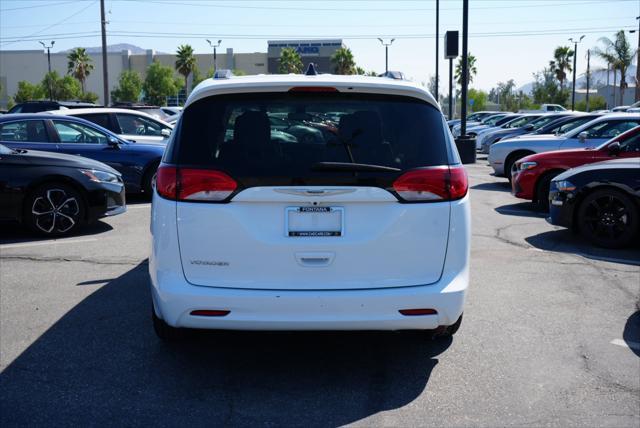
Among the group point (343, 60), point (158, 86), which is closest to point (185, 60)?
point (158, 86)

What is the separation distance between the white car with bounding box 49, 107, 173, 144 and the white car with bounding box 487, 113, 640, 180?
711 cm

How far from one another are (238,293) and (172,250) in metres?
0.47

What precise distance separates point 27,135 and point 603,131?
34.8 feet

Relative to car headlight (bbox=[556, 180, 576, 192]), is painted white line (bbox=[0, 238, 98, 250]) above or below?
below

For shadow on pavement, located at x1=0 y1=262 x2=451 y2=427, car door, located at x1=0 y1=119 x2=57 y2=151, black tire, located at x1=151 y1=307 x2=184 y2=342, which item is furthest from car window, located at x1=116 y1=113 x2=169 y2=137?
black tire, located at x1=151 y1=307 x2=184 y2=342

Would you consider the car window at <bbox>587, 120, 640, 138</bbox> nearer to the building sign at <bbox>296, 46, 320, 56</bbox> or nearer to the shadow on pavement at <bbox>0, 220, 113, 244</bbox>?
the shadow on pavement at <bbox>0, 220, 113, 244</bbox>

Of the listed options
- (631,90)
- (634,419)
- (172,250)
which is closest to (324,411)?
(172,250)

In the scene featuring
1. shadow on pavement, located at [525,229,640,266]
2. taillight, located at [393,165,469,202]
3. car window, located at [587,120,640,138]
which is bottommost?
shadow on pavement, located at [525,229,640,266]

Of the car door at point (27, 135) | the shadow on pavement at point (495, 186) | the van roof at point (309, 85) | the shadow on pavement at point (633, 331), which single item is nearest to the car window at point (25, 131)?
the car door at point (27, 135)

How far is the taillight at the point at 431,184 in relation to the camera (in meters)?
4.05

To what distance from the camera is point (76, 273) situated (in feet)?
23.7

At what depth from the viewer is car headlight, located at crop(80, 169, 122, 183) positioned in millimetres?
9393

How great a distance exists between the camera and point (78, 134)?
12031 mm

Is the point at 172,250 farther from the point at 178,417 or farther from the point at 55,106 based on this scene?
the point at 55,106
